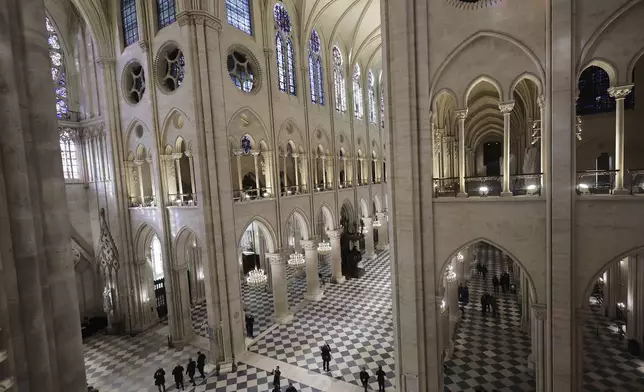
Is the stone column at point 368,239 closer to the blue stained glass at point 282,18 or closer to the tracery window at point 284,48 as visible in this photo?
the tracery window at point 284,48

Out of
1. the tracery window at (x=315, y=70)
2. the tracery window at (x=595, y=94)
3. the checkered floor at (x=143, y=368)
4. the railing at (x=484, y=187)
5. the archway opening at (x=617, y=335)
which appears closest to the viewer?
the railing at (x=484, y=187)

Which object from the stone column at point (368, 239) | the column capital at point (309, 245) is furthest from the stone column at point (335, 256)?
the stone column at point (368, 239)

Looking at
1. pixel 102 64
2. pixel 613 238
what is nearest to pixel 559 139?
pixel 613 238

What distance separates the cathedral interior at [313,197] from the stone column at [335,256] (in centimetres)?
31

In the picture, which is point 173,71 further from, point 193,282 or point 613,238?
point 613,238

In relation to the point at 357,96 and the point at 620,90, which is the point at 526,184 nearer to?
the point at 620,90

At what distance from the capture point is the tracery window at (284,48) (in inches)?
636

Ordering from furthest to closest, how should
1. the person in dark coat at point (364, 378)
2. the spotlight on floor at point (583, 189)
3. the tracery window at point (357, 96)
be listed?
the tracery window at point (357, 96)
the person in dark coat at point (364, 378)
the spotlight on floor at point (583, 189)

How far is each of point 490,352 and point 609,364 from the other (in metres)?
3.71

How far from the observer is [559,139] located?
723 centimetres

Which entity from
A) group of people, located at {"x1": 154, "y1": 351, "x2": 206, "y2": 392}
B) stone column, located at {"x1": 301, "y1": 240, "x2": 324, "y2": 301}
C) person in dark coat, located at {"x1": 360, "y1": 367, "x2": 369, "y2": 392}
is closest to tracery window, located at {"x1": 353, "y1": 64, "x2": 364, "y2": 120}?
stone column, located at {"x1": 301, "y1": 240, "x2": 324, "y2": 301}

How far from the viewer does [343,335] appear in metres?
14.3

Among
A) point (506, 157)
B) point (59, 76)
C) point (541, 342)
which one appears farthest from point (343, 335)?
point (59, 76)

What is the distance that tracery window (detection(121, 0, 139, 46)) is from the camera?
14.4 metres
